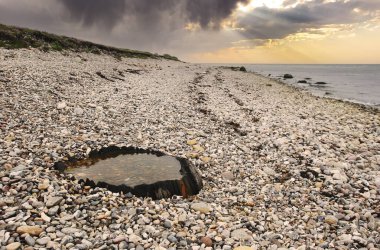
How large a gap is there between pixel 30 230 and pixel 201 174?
5.11 metres

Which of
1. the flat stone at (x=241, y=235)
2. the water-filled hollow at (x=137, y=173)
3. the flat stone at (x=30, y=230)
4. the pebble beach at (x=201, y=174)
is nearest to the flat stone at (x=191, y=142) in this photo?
the pebble beach at (x=201, y=174)

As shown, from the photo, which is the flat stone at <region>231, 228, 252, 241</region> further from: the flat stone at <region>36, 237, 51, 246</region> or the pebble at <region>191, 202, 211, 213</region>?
the flat stone at <region>36, 237, 51, 246</region>

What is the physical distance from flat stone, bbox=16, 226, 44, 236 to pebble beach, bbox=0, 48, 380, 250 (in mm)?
30

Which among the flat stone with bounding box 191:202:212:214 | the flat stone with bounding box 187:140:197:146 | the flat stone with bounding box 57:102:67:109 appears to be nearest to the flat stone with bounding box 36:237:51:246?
the flat stone with bounding box 191:202:212:214

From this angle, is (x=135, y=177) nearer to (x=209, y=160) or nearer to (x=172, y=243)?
(x=172, y=243)

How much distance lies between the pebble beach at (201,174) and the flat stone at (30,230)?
0.03 m

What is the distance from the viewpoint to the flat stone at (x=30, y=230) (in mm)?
5887

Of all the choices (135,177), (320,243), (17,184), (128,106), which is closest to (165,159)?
(135,177)

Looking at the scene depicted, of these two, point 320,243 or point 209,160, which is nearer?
point 320,243

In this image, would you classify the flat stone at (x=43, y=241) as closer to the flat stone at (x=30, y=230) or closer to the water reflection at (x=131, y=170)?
the flat stone at (x=30, y=230)

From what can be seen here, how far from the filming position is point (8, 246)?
552 centimetres

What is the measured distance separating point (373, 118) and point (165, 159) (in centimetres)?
1754

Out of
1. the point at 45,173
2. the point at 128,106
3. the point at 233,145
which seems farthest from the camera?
the point at 128,106

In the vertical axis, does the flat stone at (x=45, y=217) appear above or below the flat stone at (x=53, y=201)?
below
